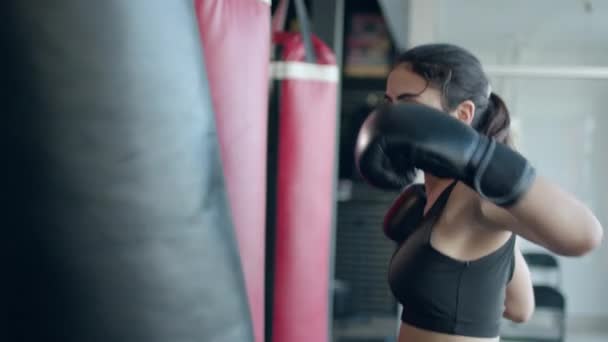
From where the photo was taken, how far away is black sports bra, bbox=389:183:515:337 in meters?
1.13

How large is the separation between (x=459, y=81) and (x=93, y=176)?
2.17ft

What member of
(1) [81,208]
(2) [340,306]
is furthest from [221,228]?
(2) [340,306]

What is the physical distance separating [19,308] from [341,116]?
193 inches

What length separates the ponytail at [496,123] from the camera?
1192 mm

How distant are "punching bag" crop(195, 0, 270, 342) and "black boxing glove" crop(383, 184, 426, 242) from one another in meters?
0.29

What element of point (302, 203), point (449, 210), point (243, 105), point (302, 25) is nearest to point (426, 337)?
point (449, 210)

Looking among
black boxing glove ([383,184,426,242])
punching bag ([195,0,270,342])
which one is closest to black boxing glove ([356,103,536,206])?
punching bag ([195,0,270,342])

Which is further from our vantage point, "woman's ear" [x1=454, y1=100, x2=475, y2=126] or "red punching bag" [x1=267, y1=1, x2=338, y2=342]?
"red punching bag" [x1=267, y1=1, x2=338, y2=342]

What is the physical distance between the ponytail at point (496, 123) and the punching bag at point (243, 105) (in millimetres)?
345

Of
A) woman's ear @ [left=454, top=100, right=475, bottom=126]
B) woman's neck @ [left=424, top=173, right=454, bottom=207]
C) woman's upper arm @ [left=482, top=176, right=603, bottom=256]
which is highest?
woman's ear @ [left=454, top=100, right=475, bottom=126]

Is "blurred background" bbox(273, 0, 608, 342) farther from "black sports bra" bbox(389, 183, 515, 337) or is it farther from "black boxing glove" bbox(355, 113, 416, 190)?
"black boxing glove" bbox(355, 113, 416, 190)

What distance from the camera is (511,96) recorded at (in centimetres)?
652

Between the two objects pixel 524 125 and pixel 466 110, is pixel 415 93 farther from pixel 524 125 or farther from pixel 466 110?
pixel 524 125

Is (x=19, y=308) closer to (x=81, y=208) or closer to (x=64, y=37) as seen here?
(x=81, y=208)
